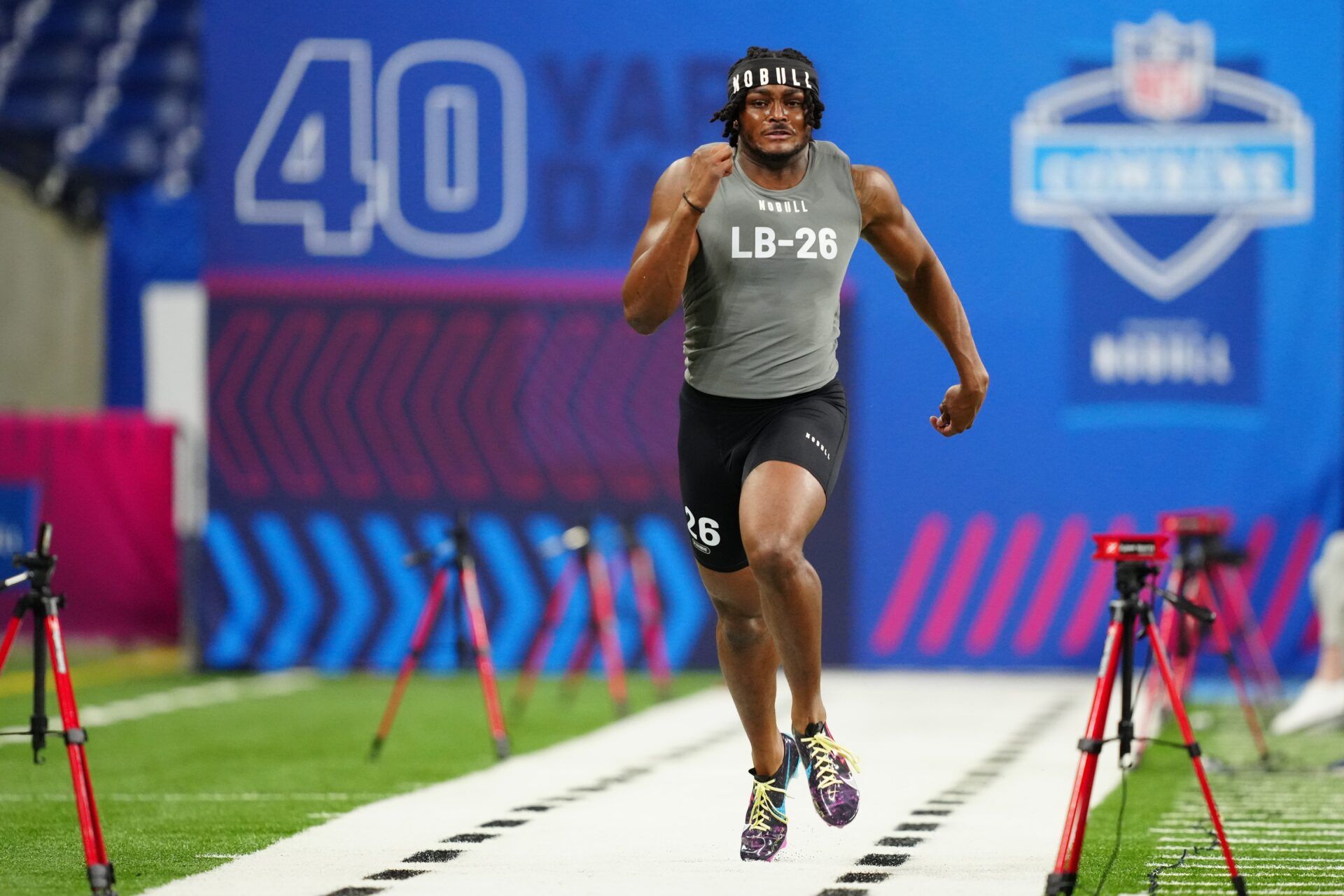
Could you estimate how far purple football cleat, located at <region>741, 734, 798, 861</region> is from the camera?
526 cm

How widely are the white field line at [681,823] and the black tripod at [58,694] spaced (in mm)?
269

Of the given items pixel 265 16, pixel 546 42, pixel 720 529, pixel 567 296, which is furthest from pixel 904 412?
pixel 720 529

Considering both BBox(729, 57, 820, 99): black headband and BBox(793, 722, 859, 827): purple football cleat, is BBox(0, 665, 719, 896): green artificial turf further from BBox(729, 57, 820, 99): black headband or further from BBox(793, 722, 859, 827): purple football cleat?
BBox(729, 57, 820, 99): black headband

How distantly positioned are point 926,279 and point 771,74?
722 millimetres

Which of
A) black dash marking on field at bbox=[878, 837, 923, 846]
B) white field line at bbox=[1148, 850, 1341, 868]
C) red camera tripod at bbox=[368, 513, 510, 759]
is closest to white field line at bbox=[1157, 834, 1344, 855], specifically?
white field line at bbox=[1148, 850, 1341, 868]

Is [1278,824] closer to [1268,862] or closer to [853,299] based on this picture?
[1268,862]

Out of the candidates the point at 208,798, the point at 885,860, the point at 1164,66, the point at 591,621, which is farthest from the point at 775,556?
the point at 1164,66

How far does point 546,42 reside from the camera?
40.0 feet

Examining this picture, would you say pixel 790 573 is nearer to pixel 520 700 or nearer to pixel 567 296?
pixel 520 700

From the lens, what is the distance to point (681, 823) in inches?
240

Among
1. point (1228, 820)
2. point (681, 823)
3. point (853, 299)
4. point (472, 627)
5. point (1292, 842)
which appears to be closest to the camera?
point (1292, 842)

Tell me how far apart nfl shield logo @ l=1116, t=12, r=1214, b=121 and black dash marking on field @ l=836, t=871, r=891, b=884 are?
7.75 metres

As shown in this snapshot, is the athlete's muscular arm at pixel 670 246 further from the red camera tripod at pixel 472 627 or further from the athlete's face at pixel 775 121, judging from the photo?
the red camera tripod at pixel 472 627

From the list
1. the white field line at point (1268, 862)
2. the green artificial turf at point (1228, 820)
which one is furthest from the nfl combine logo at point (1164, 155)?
the white field line at point (1268, 862)
